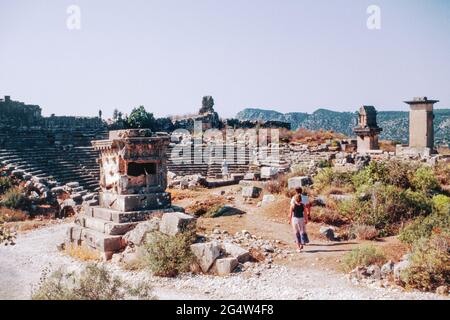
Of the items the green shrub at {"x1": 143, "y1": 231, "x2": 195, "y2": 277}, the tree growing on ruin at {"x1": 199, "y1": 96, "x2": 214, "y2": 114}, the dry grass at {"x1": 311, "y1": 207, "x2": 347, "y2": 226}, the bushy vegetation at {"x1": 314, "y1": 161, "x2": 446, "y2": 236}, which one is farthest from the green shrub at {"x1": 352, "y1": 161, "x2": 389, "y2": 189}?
the tree growing on ruin at {"x1": 199, "y1": 96, "x2": 214, "y2": 114}

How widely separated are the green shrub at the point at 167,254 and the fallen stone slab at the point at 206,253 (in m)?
0.13

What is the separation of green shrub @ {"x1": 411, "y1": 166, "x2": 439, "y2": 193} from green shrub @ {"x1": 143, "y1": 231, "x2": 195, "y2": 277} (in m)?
8.06

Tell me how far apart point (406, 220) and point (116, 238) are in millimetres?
6727

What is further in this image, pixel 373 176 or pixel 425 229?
pixel 373 176

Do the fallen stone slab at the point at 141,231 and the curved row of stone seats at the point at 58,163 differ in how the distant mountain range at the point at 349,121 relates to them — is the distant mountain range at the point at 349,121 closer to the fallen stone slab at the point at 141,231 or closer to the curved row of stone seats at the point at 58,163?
the curved row of stone seats at the point at 58,163

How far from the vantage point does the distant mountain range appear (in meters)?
47.7

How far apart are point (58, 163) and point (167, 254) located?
1717 cm

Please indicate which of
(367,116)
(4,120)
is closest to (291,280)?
(367,116)

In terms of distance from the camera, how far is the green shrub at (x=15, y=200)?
52.7ft

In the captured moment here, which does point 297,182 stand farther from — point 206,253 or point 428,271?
point 428,271

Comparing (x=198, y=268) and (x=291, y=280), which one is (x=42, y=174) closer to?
(x=198, y=268)

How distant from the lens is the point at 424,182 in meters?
12.9

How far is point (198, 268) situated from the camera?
773cm

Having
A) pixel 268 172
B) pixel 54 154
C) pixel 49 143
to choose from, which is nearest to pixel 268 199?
pixel 268 172
